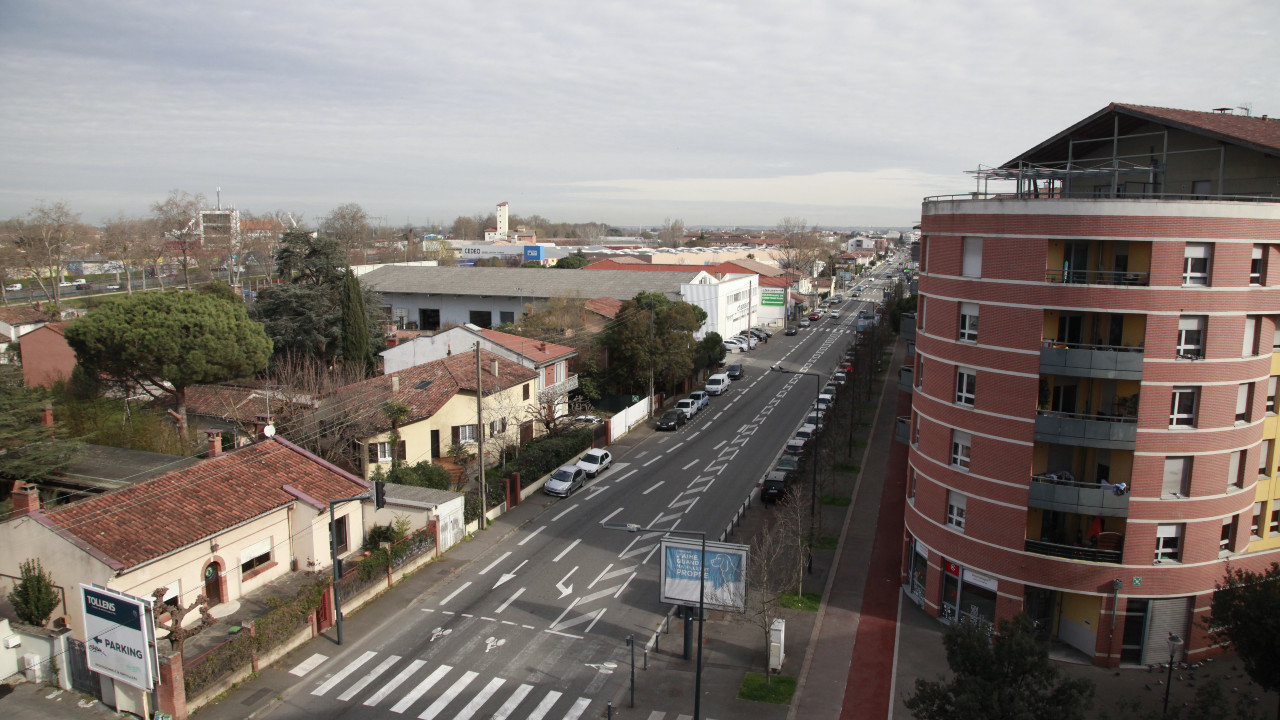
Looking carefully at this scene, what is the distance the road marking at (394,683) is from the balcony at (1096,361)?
2036 centimetres

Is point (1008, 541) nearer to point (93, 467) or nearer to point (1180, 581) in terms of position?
point (1180, 581)

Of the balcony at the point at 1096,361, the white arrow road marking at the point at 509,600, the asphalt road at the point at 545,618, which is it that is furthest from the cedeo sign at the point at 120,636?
the balcony at the point at 1096,361

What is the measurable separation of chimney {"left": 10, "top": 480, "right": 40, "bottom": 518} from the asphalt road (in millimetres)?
9013

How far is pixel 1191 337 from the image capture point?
73.0 ft

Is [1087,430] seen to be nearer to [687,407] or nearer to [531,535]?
[531,535]

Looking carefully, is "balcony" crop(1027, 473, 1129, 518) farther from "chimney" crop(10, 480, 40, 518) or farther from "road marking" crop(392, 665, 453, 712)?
"chimney" crop(10, 480, 40, 518)

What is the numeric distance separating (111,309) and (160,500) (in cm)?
1727

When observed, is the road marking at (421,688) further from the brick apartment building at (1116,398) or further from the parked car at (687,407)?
the parked car at (687,407)

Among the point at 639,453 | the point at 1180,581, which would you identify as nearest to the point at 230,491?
the point at 639,453

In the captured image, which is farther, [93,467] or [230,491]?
[93,467]

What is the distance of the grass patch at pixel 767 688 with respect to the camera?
21.9 metres

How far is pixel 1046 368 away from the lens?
2264cm

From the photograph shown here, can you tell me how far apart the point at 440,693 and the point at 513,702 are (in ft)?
6.96

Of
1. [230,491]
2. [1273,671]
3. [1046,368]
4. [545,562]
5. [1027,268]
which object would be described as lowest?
[545,562]
